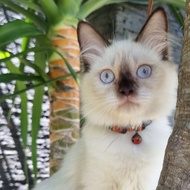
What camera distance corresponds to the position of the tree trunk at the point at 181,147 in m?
0.61

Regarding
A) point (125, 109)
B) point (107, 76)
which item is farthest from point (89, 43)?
point (125, 109)

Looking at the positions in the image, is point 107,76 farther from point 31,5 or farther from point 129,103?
point 31,5

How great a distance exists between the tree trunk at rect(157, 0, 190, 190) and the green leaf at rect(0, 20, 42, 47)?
0.59m

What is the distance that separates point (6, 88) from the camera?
1.81 meters

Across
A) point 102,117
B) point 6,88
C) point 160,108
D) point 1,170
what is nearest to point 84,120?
point 102,117

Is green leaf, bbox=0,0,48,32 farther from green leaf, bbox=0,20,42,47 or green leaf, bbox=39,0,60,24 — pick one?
green leaf, bbox=0,20,42,47

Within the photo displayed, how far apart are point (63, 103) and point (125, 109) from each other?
41 cm

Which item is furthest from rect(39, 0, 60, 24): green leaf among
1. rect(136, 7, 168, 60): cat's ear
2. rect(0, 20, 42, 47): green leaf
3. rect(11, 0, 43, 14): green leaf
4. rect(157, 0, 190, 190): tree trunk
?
rect(157, 0, 190, 190): tree trunk

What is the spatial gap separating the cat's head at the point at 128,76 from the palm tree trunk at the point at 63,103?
23cm

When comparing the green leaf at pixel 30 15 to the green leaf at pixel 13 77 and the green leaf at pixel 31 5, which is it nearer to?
the green leaf at pixel 31 5

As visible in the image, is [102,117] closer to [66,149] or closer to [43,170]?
[66,149]

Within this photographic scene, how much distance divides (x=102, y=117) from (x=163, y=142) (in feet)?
0.55

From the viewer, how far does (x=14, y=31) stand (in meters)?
1.14

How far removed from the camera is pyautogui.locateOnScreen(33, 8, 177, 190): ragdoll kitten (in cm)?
104
